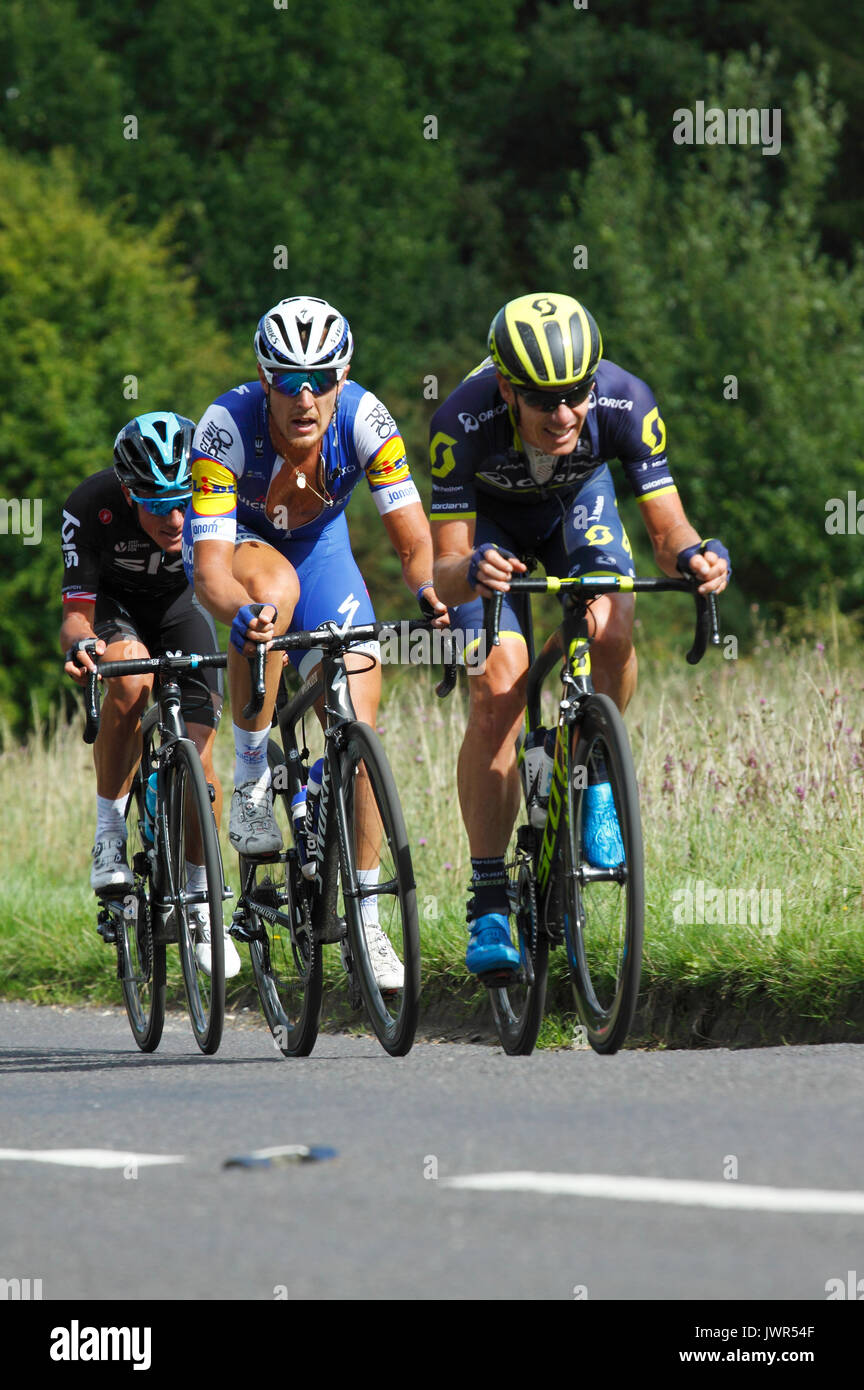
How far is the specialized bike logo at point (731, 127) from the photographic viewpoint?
92.2 ft

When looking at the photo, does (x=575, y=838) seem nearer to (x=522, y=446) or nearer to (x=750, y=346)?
(x=522, y=446)

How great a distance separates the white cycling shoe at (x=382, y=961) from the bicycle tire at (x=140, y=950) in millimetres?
1268

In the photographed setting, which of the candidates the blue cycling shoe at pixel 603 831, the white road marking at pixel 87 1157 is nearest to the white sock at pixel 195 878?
the blue cycling shoe at pixel 603 831

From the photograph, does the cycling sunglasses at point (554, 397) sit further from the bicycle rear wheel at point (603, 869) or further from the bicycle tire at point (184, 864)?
the bicycle tire at point (184, 864)

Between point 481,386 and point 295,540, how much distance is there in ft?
3.55

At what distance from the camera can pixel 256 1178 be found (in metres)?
4.48

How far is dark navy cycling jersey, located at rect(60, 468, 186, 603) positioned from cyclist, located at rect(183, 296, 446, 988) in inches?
33.5

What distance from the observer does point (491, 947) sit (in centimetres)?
619
